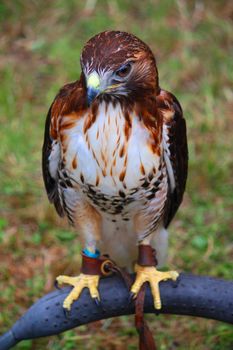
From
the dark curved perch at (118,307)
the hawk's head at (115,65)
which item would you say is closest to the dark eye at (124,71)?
the hawk's head at (115,65)

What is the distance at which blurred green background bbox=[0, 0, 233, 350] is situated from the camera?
366cm

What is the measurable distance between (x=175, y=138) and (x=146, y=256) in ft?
1.78

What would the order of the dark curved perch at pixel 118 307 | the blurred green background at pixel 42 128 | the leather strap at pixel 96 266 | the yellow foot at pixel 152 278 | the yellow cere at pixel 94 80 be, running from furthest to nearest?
the blurred green background at pixel 42 128 → the leather strap at pixel 96 266 → the yellow foot at pixel 152 278 → the dark curved perch at pixel 118 307 → the yellow cere at pixel 94 80

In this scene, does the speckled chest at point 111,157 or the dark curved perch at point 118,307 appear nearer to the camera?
the speckled chest at point 111,157

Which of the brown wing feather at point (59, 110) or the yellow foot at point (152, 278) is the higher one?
the brown wing feather at point (59, 110)

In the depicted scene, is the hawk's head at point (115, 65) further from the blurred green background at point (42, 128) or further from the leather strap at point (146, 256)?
the blurred green background at point (42, 128)

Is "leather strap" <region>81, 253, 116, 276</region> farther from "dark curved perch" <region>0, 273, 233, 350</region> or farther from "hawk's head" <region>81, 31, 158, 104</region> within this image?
"hawk's head" <region>81, 31, 158, 104</region>

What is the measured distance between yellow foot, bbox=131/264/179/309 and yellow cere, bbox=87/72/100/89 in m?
0.94

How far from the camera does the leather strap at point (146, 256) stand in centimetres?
306

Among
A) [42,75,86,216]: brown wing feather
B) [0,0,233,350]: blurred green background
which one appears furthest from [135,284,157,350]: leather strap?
[0,0,233,350]: blurred green background

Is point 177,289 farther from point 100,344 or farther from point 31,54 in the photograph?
point 31,54

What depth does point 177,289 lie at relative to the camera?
2869 millimetres

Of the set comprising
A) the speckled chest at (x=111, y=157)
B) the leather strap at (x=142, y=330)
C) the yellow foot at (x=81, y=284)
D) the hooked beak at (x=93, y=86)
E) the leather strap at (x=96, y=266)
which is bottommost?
the leather strap at (x=142, y=330)

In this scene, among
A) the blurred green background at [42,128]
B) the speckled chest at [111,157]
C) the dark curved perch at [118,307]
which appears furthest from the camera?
the blurred green background at [42,128]
